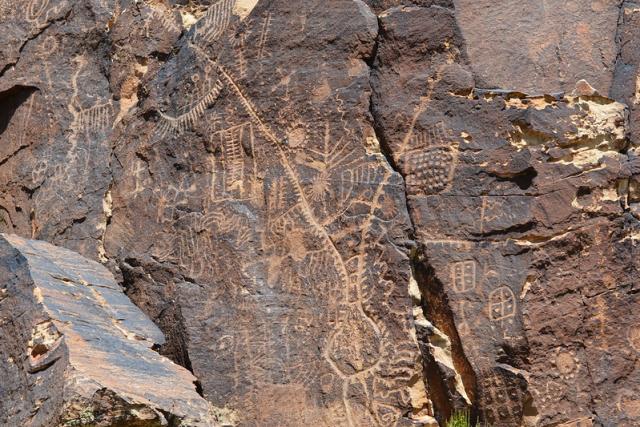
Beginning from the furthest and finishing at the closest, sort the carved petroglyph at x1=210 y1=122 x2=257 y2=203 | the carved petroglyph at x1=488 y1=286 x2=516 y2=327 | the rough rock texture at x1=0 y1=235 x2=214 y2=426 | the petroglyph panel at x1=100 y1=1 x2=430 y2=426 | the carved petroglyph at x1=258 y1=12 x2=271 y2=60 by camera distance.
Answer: the carved petroglyph at x1=258 y1=12 x2=271 y2=60
the carved petroglyph at x1=210 y1=122 x2=257 y2=203
the petroglyph panel at x1=100 y1=1 x2=430 y2=426
the carved petroglyph at x1=488 y1=286 x2=516 y2=327
the rough rock texture at x1=0 y1=235 x2=214 y2=426

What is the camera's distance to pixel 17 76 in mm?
5980

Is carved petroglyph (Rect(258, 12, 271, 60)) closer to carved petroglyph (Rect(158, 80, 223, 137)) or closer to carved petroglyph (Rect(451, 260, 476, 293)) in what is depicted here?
carved petroglyph (Rect(158, 80, 223, 137))

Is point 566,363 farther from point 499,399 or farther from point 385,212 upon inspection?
point 385,212

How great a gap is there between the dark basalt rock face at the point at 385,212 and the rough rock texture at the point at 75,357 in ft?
0.19

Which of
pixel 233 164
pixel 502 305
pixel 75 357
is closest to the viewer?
pixel 75 357

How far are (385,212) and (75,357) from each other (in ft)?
5.07

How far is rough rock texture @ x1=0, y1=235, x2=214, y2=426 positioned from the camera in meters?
3.84

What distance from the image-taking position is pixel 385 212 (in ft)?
15.7

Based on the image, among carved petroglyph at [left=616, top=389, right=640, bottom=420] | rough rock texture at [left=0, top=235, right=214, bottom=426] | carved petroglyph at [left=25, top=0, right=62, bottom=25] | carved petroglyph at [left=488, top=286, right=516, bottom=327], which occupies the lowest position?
carved petroglyph at [left=616, top=389, right=640, bottom=420]

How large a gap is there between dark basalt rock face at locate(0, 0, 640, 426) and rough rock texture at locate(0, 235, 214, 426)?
0.06 metres

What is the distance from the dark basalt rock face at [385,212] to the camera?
455 cm

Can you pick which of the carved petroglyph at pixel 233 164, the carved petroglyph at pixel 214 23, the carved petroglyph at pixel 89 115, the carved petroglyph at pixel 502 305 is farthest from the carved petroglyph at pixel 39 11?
the carved petroglyph at pixel 502 305

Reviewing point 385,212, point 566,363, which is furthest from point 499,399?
point 385,212

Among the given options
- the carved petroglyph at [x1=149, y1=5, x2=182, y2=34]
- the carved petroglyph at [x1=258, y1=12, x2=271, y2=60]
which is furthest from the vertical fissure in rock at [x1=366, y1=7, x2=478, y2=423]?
the carved petroglyph at [x1=149, y1=5, x2=182, y2=34]
